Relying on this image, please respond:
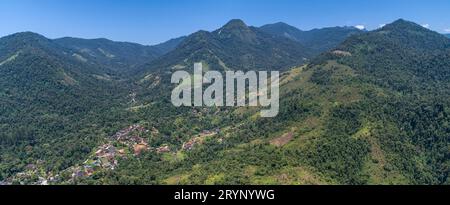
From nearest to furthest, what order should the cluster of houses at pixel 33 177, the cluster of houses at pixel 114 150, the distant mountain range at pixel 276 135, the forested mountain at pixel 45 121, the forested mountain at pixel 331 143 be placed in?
the forested mountain at pixel 331 143, the distant mountain range at pixel 276 135, the cluster of houses at pixel 33 177, the cluster of houses at pixel 114 150, the forested mountain at pixel 45 121

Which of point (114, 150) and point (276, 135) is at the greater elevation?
point (276, 135)

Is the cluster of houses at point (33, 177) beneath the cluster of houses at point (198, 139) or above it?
beneath

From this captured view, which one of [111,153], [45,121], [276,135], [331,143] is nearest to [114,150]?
[111,153]

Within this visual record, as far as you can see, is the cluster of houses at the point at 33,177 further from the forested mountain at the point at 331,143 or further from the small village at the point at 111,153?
the forested mountain at the point at 331,143

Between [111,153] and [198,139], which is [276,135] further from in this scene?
[111,153]

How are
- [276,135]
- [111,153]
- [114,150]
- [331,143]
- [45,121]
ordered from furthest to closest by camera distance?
1. [45,121]
2. [114,150]
3. [111,153]
4. [276,135]
5. [331,143]

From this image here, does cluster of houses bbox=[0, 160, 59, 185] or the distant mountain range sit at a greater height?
the distant mountain range

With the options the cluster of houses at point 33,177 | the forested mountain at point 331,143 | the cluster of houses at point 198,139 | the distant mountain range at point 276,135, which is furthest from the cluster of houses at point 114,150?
the cluster of houses at point 198,139

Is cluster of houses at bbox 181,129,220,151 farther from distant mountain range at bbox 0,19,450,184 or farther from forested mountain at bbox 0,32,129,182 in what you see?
forested mountain at bbox 0,32,129,182

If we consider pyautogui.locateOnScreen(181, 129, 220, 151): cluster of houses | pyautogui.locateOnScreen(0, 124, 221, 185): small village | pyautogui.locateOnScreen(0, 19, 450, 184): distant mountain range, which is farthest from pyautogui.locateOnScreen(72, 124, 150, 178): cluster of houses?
pyautogui.locateOnScreen(181, 129, 220, 151): cluster of houses
